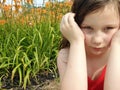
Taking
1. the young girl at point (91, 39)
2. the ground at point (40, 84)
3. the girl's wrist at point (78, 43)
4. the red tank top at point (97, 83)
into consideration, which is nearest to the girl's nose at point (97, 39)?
the young girl at point (91, 39)

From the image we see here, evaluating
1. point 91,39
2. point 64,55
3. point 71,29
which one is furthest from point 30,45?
point 91,39

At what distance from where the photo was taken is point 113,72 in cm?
174

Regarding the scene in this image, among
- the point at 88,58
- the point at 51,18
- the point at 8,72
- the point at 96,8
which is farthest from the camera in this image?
the point at 51,18

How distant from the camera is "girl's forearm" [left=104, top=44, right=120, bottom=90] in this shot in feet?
5.66

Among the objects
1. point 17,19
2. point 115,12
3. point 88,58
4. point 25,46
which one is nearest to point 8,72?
point 25,46

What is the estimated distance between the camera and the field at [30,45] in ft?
12.3

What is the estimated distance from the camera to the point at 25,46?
4.12 metres

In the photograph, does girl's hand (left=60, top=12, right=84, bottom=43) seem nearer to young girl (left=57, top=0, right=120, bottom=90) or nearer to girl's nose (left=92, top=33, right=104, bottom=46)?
young girl (left=57, top=0, right=120, bottom=90)

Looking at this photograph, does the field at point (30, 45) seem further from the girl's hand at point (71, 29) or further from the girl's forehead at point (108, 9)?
the girl's forehead at point (108, 9)

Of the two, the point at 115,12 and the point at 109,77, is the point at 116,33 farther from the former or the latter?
the point at 109,77

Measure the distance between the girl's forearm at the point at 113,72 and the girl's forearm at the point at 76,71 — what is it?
0.12 m

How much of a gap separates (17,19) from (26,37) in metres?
0.30

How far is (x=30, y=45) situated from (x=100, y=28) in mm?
2369

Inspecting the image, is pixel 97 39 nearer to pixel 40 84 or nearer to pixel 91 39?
pixel 91 39
